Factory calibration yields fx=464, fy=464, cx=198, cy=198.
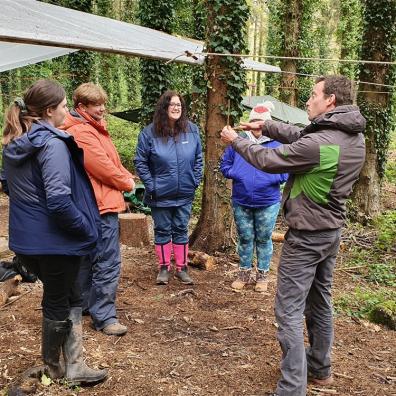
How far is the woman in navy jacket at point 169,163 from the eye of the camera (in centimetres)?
439

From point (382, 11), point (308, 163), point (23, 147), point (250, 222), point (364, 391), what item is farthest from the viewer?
point (382, 11)

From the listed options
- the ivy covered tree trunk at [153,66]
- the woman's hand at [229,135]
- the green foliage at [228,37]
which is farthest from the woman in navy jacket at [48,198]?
the ivy covered tree trunk at [153,66]

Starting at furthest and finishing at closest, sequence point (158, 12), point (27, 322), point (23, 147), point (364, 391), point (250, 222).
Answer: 1. point (158, 12)
2. point (250, 222)
3. point (27, 322)
4. point (364, 391)
5. point (23, 147)

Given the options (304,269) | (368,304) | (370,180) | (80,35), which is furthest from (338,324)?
(370,180)

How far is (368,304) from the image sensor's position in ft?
15.0

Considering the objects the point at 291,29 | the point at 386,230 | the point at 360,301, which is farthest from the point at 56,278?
the point at 291,29

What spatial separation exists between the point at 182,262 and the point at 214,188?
1007 millimetres

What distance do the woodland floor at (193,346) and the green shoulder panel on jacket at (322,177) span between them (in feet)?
4.26

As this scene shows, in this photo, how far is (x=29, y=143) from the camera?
2432mm

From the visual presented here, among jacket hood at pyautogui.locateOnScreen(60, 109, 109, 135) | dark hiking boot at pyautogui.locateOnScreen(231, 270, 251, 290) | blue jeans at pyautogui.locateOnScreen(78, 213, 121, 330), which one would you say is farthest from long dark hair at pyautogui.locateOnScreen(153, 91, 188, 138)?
dark hiking boot at pyautogui.locateOnScreen(231, 270, 251, 290)

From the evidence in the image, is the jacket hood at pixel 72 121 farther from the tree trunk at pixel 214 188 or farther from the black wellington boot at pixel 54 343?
the tree trunk at pixel 214 188

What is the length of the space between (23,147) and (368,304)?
11.9ft

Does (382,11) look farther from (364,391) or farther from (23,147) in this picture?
(23,147)

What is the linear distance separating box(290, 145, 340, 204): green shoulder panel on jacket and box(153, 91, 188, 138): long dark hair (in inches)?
77.2
